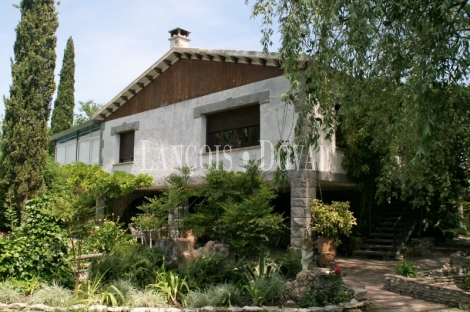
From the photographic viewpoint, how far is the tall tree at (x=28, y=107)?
13.5m

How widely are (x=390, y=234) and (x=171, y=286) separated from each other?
843cm

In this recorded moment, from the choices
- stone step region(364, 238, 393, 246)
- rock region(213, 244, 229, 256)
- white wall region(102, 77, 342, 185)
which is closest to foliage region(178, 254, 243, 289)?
rock region(213, 244, 229, 256)

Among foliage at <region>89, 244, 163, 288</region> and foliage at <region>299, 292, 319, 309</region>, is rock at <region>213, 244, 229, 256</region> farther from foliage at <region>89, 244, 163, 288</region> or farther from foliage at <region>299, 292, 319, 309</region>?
foliage at <region>299, 292, 319, 309</region>

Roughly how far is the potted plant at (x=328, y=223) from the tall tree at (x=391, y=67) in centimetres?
137

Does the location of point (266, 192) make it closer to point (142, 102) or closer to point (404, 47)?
point (404, 47)

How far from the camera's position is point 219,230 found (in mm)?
9703

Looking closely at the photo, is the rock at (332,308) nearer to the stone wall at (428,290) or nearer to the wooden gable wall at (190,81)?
the stone wall at (428,290)

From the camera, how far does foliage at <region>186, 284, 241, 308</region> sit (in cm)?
654

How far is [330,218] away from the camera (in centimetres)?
1043

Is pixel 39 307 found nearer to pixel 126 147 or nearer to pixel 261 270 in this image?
pixel 261 270

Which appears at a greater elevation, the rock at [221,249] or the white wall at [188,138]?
the white wall at [188,138]

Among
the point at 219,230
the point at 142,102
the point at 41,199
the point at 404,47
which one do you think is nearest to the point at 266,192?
the point at 219,230

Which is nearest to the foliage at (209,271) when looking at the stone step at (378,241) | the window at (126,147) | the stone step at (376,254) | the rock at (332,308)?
the rock at (332,308)

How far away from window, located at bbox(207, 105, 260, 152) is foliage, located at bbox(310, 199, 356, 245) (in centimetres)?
264
